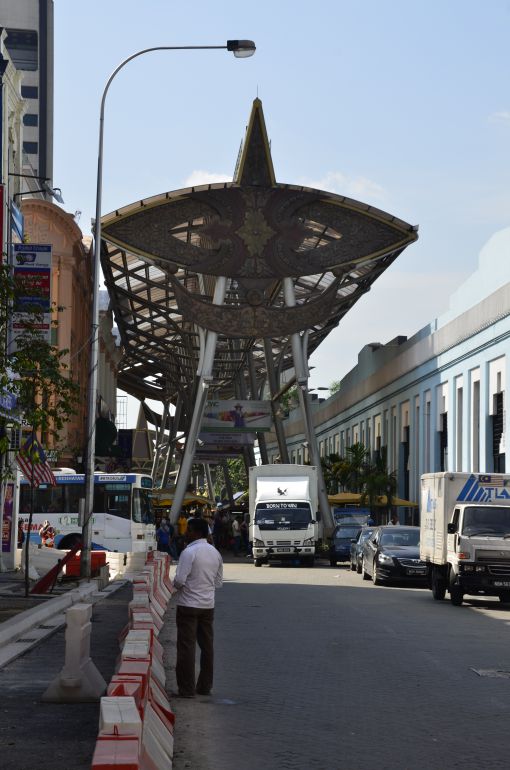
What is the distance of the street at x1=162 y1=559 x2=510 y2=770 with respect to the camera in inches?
368

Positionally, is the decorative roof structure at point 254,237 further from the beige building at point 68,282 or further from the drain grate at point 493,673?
the drain grate at point 493,673

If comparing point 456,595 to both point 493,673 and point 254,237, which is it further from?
point 254,237

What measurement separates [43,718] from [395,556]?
23.1 metres

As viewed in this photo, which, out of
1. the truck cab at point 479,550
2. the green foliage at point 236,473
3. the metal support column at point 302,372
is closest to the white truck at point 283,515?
the metal support column at point 302,372

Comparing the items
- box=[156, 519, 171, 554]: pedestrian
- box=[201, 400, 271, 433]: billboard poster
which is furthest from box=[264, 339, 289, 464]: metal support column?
box=[156, 519, 171, 554]: pedestrian

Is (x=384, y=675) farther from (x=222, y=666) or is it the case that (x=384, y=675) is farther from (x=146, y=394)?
(x=146, y=394)

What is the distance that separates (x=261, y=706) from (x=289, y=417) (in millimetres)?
112435

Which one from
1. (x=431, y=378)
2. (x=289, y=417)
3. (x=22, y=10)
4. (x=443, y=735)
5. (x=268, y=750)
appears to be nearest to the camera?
(x=268, y=750)

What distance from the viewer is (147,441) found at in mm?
145250

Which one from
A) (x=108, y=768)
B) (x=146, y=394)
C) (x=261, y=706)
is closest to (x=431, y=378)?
(x=261, y=706)

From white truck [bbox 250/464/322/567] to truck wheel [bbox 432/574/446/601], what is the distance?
18.5 meters

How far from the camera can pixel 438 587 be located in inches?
1105

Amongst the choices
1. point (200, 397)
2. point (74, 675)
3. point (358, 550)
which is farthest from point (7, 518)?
point (200, 397)

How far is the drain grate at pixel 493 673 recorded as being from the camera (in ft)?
46.3
